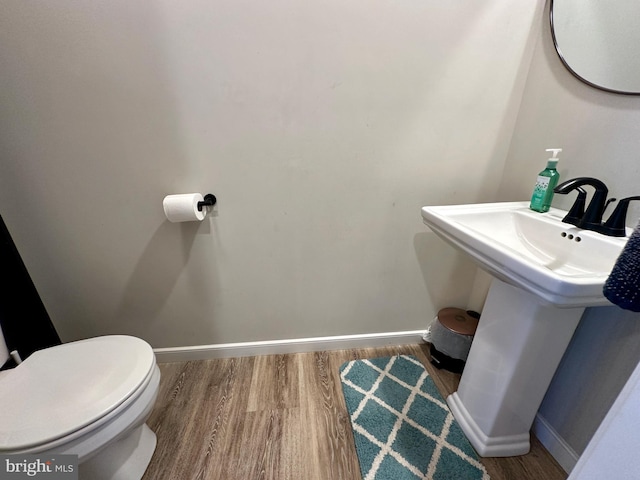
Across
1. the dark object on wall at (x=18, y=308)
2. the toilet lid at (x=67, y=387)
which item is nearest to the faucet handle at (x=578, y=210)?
the toilet lid at (x=67, y=387)

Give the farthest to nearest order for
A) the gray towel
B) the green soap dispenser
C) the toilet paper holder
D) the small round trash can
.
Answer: the small round trash can, the toilet paper holder, the green soap dispenser, the gray towel

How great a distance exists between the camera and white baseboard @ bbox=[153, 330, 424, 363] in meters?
1.36

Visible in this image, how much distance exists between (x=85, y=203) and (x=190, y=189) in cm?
44

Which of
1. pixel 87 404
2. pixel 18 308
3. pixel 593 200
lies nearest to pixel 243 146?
pixel 87 404

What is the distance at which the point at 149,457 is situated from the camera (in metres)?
0.96

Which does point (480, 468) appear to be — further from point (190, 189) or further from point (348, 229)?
point (190, 189)

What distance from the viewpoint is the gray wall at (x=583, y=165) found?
0.76 m

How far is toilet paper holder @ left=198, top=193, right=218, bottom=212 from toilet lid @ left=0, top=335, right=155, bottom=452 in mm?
557

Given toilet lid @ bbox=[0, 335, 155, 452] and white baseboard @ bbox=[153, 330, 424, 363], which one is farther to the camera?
white baseboard @ bbox=[153, 330, 424, 363]

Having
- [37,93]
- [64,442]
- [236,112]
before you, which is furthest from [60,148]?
[64,442]

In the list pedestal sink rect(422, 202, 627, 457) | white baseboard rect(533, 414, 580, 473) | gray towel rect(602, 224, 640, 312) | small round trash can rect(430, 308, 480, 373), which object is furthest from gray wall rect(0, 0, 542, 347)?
gray towel rect(602, 224, 640, 312)

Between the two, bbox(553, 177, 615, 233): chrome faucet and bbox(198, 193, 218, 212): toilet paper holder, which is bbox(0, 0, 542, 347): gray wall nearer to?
bbox(198, 193, 218, 212): toilet paper holder

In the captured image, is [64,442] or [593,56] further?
[593,56]

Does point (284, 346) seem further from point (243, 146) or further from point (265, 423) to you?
point (243, 146)
